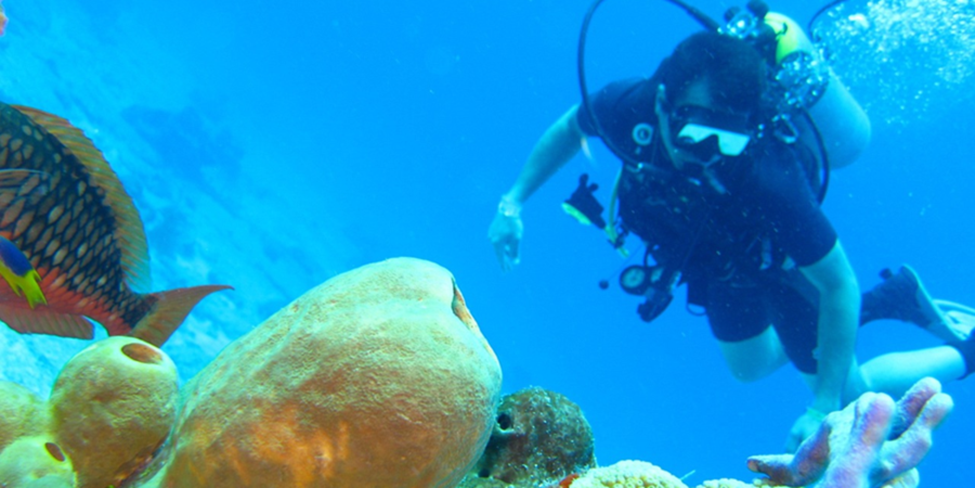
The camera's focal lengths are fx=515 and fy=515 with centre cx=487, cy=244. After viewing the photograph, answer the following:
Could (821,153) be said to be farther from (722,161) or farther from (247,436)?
(247,436)

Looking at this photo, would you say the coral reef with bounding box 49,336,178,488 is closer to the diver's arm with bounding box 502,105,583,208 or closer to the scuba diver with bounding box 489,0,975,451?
the scuba diver with bounding box 489,0,975,451

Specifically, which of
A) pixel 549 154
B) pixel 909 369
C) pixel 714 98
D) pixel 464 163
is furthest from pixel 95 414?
pixel 464 163

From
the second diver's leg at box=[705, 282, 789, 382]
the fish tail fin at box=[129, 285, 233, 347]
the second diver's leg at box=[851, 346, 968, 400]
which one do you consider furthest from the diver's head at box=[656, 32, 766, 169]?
the fish tail fin at box=[129, 285, 233, 347]

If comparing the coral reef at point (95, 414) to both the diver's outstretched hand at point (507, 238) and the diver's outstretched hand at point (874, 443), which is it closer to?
the diver's outstretched hand at point (874, 443)

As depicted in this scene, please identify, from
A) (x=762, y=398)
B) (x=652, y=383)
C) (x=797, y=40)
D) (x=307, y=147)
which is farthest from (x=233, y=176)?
(x=762, y=398)

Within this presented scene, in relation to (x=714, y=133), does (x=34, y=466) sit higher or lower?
lower

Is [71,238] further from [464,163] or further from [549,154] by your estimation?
[464,163]

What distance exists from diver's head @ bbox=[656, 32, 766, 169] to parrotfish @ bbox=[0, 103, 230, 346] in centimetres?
375

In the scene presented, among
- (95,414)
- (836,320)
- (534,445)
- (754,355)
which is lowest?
(95,414)

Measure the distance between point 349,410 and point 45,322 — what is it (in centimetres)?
165

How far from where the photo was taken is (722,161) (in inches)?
169

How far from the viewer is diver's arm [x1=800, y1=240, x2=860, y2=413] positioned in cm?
421

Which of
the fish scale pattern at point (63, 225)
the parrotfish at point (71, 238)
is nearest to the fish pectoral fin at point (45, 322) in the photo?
the parrotfish at point (71, 238)

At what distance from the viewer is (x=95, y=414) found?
1379mm
